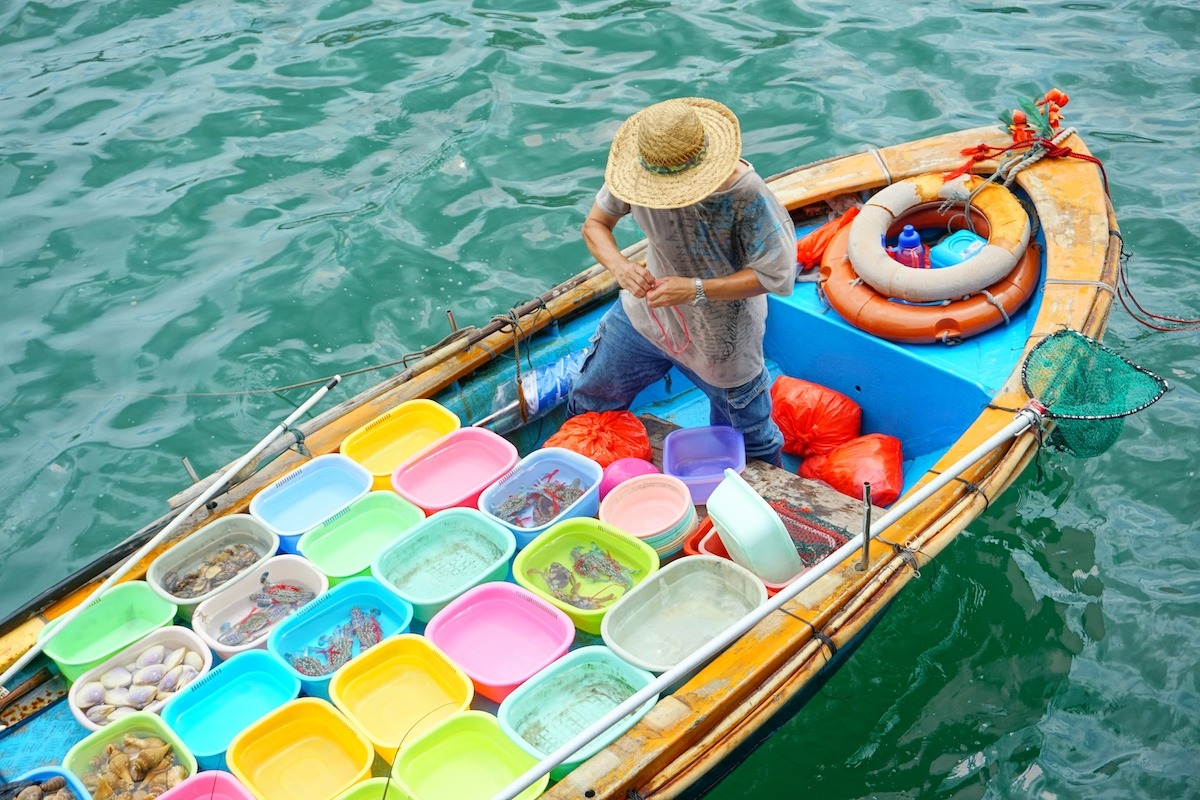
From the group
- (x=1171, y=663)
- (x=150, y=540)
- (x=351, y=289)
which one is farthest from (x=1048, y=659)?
(x=351, y=289)

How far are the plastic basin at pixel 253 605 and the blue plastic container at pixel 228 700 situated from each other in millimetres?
91

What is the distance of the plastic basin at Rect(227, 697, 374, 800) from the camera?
339 centimetres

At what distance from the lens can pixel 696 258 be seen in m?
4.07

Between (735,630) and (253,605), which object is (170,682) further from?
(735,630)

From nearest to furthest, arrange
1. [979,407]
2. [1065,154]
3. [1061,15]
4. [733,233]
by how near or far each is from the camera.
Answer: [733,233] → [979,407] → [1065,154] → [1061,15]

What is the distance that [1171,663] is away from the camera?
4719 mm

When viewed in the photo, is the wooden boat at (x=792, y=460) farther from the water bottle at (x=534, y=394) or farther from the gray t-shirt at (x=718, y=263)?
the gray t-shirt at (x=718, y=263)

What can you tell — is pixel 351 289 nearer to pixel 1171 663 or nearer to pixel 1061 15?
pixel 1171 663

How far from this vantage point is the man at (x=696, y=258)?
373 centimetres

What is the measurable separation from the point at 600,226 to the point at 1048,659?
2801 millimetres

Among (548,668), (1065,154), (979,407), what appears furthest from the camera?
(1065,154)

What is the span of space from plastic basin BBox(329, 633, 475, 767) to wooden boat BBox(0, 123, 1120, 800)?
59cm

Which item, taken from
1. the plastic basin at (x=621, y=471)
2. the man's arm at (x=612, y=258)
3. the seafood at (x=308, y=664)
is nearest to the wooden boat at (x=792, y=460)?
the plastic basin at (x=621, y=471)

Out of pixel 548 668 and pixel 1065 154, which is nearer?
pixel 548 668
